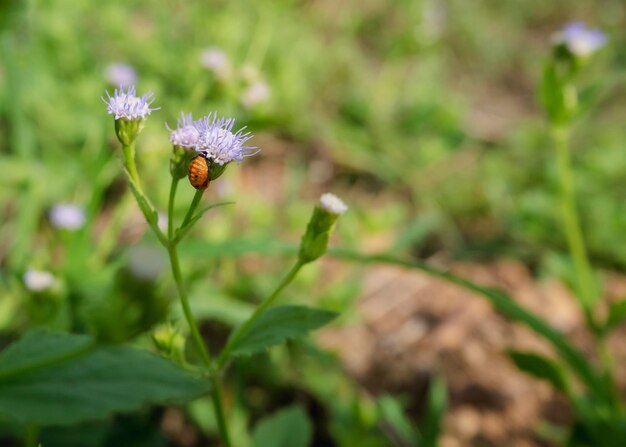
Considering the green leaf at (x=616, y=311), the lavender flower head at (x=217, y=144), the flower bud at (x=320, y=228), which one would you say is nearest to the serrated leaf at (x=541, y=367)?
the green leaf at (x=616, y=311)

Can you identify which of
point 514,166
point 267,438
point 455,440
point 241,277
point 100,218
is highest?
point 100,218

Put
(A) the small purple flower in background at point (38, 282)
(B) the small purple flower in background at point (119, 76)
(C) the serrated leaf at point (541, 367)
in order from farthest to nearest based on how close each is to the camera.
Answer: (B) the small purple flower in background at point (119, 76), (C) the serrated leaf at point (541, 367), (A) the small purple flower in background at point (38, 282)

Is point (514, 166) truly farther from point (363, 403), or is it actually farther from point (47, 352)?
point (47, 352)

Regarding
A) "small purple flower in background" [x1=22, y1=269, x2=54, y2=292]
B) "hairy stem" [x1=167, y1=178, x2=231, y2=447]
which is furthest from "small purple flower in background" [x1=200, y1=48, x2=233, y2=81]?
"hairy stem" [x1=167, y1=178, x2=231, y2=447]

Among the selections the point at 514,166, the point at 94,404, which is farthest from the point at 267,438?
the point at 514,166

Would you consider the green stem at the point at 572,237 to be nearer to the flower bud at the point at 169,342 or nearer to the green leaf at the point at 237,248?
the green leaf at the point at 237,248
